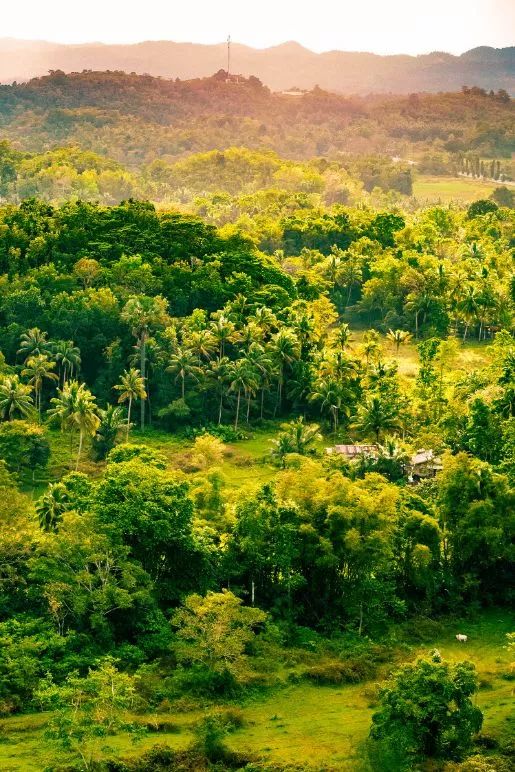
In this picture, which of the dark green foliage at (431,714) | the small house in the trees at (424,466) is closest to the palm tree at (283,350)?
the small house in the trees at (424,466)

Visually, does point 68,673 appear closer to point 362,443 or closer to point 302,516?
point 302,516

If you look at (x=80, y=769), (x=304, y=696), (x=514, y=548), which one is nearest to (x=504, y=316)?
(x=514, y=548)

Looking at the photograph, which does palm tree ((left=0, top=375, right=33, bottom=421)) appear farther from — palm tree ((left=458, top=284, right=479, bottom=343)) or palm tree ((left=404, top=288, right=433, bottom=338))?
palm tree ((left=404, top=288, right=433, bottom=338))

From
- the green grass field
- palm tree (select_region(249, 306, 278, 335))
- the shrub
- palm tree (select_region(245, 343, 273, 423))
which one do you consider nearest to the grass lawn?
palm tree (select_region(249, 306, 278, 335))

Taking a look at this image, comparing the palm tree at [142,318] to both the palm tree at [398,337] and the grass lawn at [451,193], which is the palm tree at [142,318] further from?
the grass lawn at [451,193]

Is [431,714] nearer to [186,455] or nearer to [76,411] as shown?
[76,411]
